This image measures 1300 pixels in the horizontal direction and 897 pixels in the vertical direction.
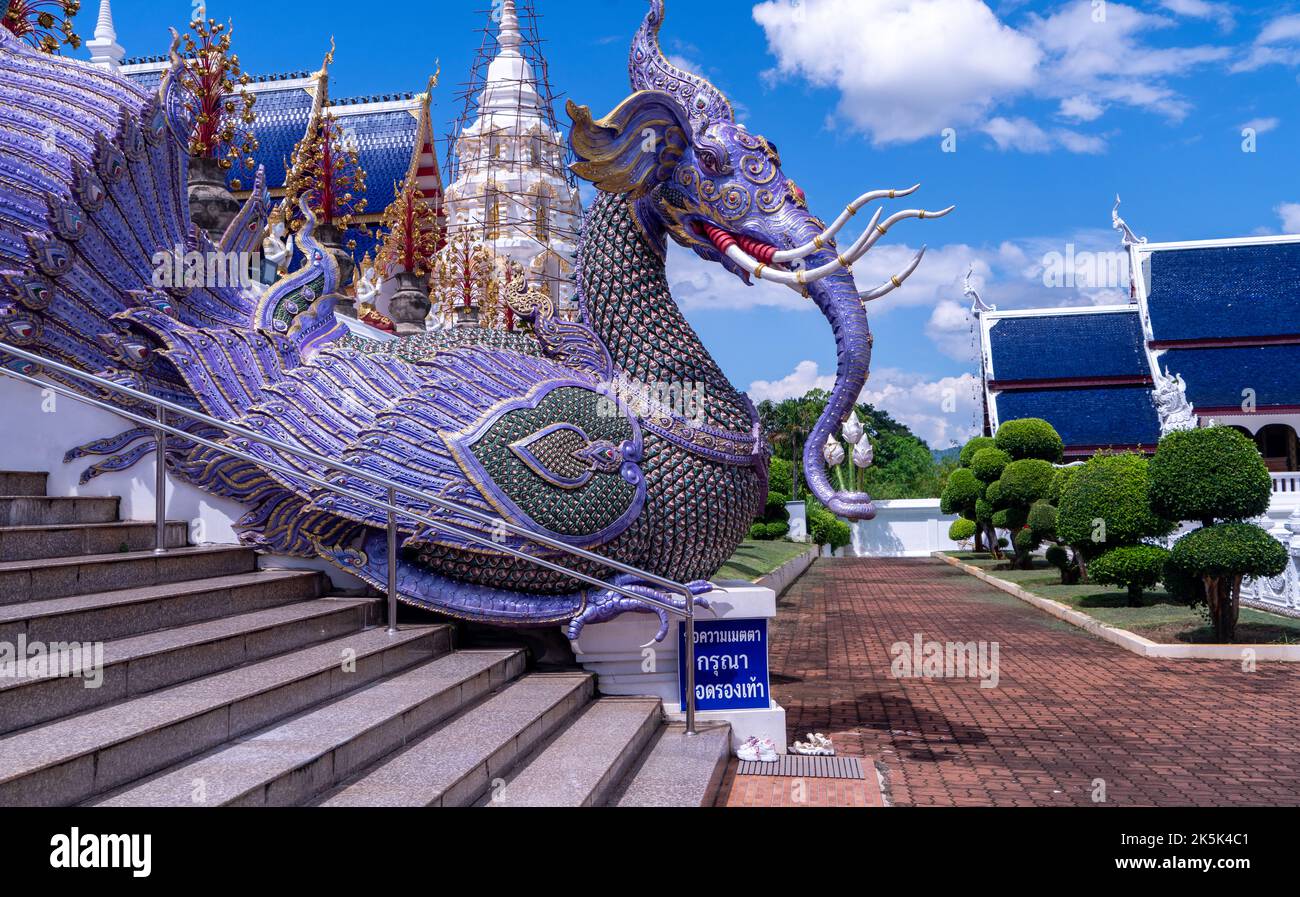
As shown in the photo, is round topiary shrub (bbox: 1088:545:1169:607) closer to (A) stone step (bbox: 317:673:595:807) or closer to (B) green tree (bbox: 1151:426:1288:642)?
(B) green tree (bbox: 1151:426:1288:642)

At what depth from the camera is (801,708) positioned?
6730mm

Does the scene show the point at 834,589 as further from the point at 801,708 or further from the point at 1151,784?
the point at 1151,784

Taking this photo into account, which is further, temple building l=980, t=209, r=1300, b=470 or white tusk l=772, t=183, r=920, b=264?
temple building l=980, t=209, r=1300, b=470

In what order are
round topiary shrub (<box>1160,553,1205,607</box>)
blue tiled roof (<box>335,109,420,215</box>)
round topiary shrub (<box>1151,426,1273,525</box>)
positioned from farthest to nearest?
blue tiled roof (<box>335,109,420,215</box>) → round topiary shrub (<box>1160,553,1205,607</box>) → round topiary shrub (<box>1151,426,1273,525</box>)

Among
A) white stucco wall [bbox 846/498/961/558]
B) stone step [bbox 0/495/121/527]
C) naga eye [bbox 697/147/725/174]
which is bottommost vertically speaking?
white stucco wall [bbox 846/498/961/558]

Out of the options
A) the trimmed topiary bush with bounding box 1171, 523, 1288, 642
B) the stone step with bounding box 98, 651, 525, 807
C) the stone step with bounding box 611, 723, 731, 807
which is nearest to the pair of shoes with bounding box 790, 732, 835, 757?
the stone step with bounding box 611, 723, 731, 807

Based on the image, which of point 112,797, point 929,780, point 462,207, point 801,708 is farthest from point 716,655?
point 462,207

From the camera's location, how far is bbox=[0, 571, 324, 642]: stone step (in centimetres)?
349

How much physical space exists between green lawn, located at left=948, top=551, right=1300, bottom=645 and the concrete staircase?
692 cm

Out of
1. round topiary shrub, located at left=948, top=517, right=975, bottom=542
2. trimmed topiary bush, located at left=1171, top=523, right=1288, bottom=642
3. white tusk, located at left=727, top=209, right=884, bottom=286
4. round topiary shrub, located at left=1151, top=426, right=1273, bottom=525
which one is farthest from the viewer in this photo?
round topiary shrub, located at left=948, top=517, right=975, bottom=542

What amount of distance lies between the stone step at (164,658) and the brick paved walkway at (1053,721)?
2.83 meters

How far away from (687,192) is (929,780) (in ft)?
10.6

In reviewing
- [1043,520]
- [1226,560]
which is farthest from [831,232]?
[1043,520]

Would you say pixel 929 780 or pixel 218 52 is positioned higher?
pixel 218 52
